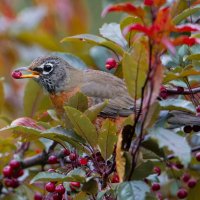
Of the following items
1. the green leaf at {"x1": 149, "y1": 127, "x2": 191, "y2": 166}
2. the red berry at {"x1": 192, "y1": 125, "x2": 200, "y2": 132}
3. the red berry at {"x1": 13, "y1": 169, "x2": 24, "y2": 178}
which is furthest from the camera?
the red berry at {"x1": 13, "y1": 169, "x2": 24, "y2": 178}

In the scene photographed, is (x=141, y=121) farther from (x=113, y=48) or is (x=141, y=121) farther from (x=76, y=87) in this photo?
(x=76, y=87)

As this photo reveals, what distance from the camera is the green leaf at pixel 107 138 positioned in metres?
2.51

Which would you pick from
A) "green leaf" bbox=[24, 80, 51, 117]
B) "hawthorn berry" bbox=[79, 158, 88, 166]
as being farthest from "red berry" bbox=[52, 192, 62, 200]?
"green leaf" bbox=[24, 80, 51, 117]

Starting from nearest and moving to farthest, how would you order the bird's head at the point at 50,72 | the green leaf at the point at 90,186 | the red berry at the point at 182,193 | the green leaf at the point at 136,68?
the green leaf at the point at 136,68, the green leaf at the point at 90,186, the red berry at the point at 182,193, the bird's head at the point at 50,72

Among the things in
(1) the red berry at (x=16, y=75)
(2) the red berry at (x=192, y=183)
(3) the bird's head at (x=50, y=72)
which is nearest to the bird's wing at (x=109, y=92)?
(3) the bird's head at (x=50, y=72)

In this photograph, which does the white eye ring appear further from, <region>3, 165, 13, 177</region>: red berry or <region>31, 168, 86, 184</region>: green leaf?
<region>31, 168, 86, 184</region>: green leaf

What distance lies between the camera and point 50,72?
4160 mm

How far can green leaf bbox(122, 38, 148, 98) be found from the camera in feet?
7.41

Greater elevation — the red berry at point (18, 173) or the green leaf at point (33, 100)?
the green leaf at point (33, 100)

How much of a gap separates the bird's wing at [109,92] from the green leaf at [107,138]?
0.78 meters

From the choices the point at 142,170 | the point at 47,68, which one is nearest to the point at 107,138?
Result: the point at 142,170

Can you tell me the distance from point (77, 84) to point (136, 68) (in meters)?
1.78

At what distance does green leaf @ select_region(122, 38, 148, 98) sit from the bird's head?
1.67 metres

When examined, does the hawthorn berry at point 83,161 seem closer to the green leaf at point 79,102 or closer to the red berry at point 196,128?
the green leaf at point 79,102
